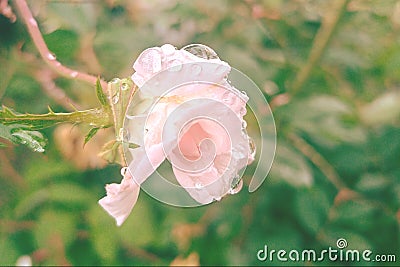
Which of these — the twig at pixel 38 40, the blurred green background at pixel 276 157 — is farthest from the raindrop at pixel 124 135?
the blurred green background at pixel 276 157

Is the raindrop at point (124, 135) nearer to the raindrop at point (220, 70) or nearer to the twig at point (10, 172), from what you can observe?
the raindrop at point (220, 70)

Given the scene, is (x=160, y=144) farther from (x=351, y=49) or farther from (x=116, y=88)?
(x=351, y=49)

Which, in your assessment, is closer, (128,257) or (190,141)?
(190,141)

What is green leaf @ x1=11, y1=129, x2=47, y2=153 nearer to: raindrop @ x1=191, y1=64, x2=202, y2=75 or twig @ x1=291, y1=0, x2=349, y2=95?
raindrop @ x1=191, y1=64, x2=202, y2=75

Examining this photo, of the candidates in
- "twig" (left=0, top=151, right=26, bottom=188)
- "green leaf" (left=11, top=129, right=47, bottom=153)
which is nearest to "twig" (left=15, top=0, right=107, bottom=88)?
"green leaf" (left=11, top=129, right=47, bottom=153)

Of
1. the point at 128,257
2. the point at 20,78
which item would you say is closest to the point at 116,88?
the point at 20,78

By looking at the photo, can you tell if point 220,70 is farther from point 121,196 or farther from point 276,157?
point 276,157

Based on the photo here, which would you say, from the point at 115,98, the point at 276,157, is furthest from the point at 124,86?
the point at 276,157
